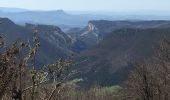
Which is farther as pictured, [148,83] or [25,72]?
[148,83]

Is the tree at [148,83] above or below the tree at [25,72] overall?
below

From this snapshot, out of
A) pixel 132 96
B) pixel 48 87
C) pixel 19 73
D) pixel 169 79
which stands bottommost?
pixel 132 96

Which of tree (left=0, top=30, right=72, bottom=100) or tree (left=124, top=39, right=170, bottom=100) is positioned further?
tree (left=124, top=39, right=170, bottom=100)

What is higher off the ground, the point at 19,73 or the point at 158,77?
the point at 19,73

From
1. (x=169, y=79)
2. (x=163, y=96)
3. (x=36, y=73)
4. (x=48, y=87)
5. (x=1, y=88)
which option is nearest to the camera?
(x=1, y=88)

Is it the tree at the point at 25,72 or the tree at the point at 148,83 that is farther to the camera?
the tree at the point at 148,83

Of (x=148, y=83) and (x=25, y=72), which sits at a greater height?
(x=25, y=72)

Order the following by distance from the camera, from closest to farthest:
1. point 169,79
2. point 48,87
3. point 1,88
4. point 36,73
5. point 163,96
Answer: point 1,88, point 36,73, point 48,87, point 169,79, point 163,96

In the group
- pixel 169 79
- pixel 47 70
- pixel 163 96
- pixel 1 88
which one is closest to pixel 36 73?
pixel 47 70

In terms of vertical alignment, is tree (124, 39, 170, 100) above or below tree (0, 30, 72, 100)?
below

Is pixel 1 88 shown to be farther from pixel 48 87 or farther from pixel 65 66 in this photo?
pixel 48 87

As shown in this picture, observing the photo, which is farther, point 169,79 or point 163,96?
point 163,96
